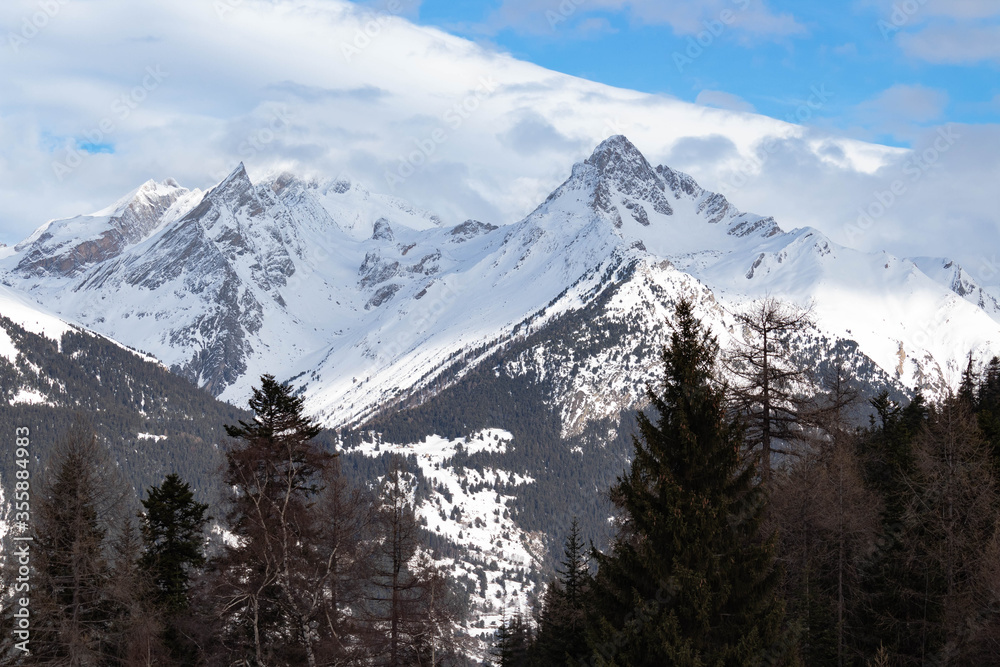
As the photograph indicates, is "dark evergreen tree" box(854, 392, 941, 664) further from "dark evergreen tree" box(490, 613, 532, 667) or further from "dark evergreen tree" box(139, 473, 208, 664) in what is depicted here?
"dark evergreen tree" box(139, 473, 208, 664)

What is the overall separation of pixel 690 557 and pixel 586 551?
13575mm

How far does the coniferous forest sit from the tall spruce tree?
10 centimetres

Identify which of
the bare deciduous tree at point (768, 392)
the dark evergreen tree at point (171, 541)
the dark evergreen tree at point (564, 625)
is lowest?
the dark evergreen tree at point (564, 625)

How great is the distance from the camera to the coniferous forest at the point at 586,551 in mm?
26984

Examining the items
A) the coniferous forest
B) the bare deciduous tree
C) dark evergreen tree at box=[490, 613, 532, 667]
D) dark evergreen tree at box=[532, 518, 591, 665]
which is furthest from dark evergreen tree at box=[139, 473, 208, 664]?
the bare deciduous tree

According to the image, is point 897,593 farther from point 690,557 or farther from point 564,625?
point 690,557

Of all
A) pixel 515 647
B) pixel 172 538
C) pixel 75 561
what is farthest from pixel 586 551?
pixel 515 647

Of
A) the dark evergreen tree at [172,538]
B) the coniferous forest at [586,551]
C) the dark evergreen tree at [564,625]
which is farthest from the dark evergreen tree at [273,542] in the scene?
the dark evergreen tree at [564,625]

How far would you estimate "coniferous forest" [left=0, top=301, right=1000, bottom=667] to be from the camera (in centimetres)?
2698

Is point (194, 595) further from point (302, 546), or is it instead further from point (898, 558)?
point (898, 558)

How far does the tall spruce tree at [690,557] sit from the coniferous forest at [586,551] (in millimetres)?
98

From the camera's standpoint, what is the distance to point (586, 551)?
3875 centimetres

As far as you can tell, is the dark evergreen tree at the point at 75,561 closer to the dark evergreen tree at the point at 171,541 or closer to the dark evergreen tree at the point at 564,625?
the dark evergreen tree at the point at 171,541

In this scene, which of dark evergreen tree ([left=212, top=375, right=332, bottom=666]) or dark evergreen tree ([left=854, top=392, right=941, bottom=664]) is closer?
dark evergreen tree ([left=212, top=375, right=332, bottom=666])
